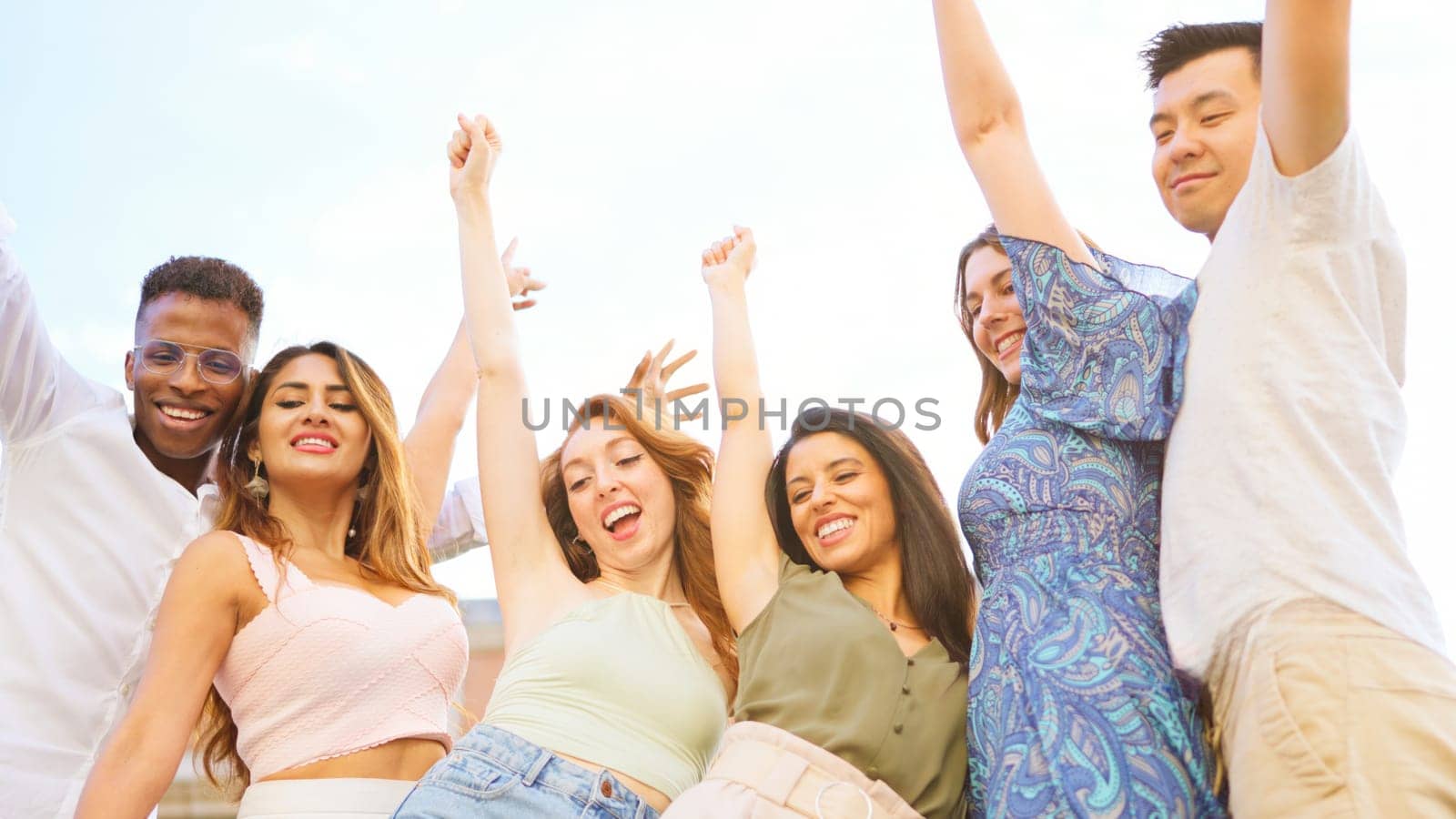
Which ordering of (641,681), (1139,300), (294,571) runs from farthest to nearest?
1. (294,571)
2. (641,681)
3. (1139,300)

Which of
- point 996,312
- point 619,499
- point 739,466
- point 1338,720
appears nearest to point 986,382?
point 996,312

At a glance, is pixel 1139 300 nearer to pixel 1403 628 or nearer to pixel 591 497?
pixel 1403 628

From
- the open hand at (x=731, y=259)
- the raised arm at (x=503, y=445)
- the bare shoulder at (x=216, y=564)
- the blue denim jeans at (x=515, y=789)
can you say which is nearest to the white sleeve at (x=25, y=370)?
the bare shoulder at (x=216, y=564)

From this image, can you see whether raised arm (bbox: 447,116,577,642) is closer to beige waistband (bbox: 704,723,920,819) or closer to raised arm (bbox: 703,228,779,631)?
raised arm (bbox: 703,228,779,631)

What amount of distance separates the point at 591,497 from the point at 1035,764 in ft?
5.88

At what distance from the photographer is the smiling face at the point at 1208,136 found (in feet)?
10.0

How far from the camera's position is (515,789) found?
3.34 meters

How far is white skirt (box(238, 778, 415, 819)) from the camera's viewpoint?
3588 mm

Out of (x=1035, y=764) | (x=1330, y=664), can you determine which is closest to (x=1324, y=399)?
(x=1330, y=664)

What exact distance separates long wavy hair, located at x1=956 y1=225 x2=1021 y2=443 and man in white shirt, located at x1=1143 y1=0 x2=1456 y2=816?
3.35 ft

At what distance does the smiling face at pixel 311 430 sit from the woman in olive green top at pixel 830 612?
1216 mm

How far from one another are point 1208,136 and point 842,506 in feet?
4.47

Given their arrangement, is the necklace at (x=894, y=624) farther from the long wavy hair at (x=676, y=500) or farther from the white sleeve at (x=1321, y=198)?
the white sleeve at (x=1321, y=198)

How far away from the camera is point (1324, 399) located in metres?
2.55
